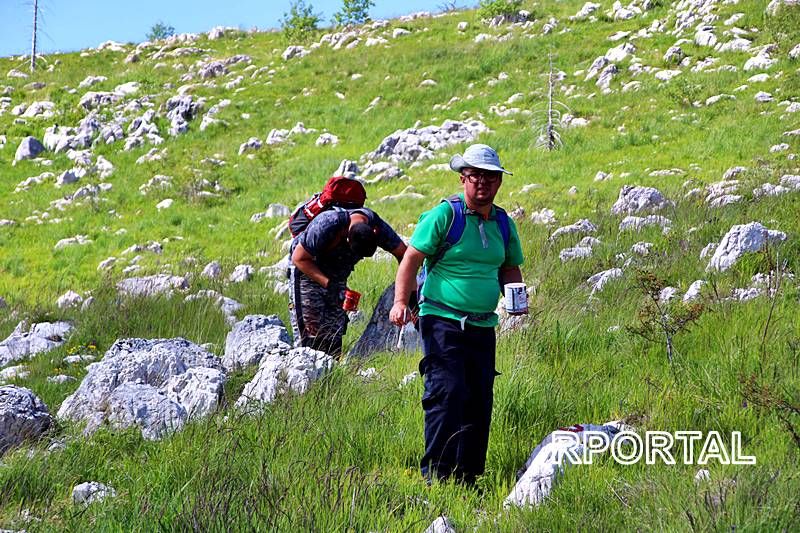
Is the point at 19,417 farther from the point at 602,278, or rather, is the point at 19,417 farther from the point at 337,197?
the point at 602,278

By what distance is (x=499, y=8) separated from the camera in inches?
1218

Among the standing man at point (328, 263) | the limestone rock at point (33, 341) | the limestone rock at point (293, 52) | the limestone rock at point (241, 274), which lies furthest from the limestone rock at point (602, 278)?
the limestone rock at point (293, 52)

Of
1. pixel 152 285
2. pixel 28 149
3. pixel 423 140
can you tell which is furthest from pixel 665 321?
pixel 28 149

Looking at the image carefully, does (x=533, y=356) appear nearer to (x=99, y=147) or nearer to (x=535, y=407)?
(x=535, y=407)

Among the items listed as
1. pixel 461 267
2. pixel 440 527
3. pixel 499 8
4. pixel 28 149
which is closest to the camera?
pixel 440 527

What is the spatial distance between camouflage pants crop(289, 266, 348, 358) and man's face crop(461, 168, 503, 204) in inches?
93.8

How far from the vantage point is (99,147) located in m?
23.2

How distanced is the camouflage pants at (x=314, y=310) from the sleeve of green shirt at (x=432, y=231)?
226cm

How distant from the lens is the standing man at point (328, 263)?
19.1 feet

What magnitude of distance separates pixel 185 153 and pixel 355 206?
1732 centimetres

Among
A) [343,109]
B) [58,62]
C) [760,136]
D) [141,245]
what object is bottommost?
[141,245]

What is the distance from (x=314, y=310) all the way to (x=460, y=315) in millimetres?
2385

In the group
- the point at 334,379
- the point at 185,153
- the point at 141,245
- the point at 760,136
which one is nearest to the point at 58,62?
the point at 185,153

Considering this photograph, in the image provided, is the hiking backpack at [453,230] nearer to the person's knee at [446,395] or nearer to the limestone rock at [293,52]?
the person's knee at [446,395]
